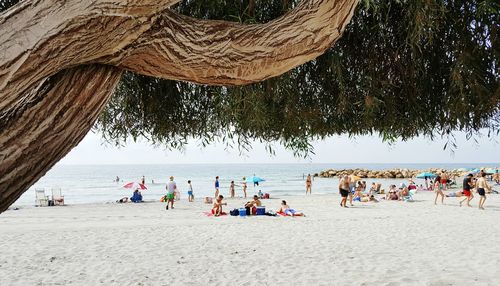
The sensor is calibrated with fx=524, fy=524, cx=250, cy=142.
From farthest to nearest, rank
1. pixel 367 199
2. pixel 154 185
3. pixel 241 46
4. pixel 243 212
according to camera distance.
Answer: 1. pixel 154 185
2. pixel 367 199
3. pixel 243 212
4. pixel 241 46

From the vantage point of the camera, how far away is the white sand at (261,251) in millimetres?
10727

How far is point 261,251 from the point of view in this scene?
13570 mm

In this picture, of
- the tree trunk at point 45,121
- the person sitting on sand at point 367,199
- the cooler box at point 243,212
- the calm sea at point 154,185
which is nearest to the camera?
the tree trunk at point 45,121

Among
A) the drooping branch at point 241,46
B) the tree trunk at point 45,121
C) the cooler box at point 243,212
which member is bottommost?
the cooler box at point 243,212

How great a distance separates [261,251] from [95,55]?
12394 millimetres

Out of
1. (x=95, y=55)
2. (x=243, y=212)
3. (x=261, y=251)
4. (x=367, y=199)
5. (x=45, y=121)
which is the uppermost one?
(x=95, y=55)

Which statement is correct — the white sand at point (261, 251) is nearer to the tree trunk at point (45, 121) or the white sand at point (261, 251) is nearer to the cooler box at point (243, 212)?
the cooler box at point (243, 212)

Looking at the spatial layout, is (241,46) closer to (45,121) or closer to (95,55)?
(95,55)

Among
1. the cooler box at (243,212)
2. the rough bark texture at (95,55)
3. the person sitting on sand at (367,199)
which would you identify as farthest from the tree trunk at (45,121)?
the person sitting on sand at (367,199)

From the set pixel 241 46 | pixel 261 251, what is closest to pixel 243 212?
pixel 261 251

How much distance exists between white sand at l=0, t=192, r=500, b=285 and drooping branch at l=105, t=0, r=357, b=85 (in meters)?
8.93

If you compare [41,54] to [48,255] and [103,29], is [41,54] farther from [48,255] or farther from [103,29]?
[48,255]

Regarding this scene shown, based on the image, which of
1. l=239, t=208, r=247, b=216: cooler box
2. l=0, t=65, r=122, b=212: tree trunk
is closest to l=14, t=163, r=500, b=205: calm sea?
l=239, t=208, r=247, b=216: cooler box

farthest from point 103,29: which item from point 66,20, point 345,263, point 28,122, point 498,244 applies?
point 498,244
